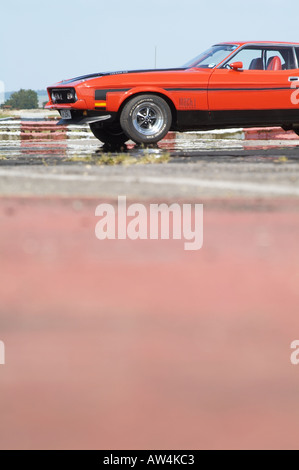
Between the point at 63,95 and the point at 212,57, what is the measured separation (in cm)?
214

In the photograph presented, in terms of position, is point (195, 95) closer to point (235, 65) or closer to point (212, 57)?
point (235, 65)

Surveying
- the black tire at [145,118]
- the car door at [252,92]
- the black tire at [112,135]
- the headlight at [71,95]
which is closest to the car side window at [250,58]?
the car door at [252,92]

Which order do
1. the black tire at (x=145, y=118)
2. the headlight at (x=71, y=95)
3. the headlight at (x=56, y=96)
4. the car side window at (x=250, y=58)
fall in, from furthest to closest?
the car side window at (x=250, y=58)
the headlight at (x=56, y=96)
the headlight at (x=71, y=95)
the black tire at (x=145, y=118)

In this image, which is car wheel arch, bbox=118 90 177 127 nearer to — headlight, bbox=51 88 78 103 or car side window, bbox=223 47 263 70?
headlight, bbox=51 88 78 103

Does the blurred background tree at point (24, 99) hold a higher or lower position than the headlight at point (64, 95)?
higher

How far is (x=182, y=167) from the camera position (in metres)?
5.58

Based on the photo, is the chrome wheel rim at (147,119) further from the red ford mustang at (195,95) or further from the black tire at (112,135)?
the black tire at (112,135)

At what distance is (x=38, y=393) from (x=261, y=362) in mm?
638

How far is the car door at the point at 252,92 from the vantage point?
8.52 metres

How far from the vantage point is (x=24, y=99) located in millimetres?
178375

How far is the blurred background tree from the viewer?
17388 centimetres

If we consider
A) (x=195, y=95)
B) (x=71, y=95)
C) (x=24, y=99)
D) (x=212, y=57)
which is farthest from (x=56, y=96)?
(x=24, y=99)

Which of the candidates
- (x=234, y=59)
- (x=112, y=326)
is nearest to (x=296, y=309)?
(x=112, y=326)
